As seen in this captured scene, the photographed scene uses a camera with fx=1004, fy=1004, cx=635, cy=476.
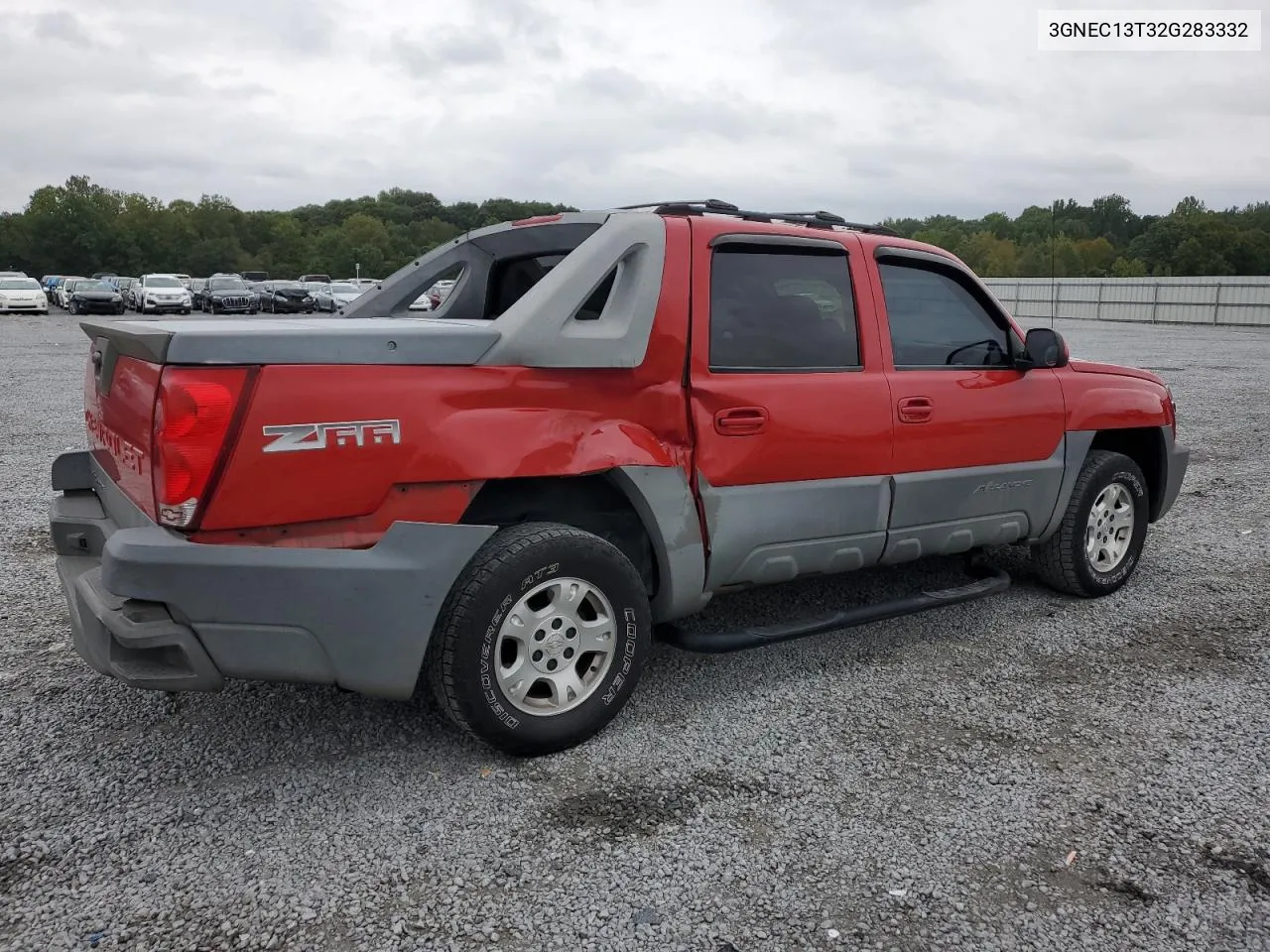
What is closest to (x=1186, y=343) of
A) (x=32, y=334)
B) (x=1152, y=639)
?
(x=1152, y=639)

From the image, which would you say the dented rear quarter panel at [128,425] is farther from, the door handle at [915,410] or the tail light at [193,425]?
the door handle at [915,410]

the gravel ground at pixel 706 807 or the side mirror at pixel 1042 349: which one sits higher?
the side mirror at pixel 1042 349

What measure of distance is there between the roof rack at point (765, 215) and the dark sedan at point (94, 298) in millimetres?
40428

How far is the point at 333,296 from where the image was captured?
40.2m

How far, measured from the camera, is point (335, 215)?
12744 centimetres

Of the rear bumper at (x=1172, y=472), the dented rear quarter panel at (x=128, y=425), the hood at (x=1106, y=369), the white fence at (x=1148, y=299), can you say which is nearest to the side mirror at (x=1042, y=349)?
the hood at (x=1106, y=369)

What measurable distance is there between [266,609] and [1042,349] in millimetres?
3600

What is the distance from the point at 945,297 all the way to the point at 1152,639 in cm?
185

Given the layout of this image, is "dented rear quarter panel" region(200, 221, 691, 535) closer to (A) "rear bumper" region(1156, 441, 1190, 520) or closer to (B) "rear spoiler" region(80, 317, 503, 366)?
(B) "rear spoiler" region(80, 317, 503, 366)

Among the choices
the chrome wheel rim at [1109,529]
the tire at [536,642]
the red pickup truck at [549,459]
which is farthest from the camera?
the chrome wheel rim at [1109,529]

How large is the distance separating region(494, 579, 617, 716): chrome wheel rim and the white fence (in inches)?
1179

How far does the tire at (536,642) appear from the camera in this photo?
3170 millimetres

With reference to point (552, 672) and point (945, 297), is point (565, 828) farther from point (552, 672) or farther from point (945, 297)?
point (945, 297)

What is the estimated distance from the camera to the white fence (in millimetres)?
34031
